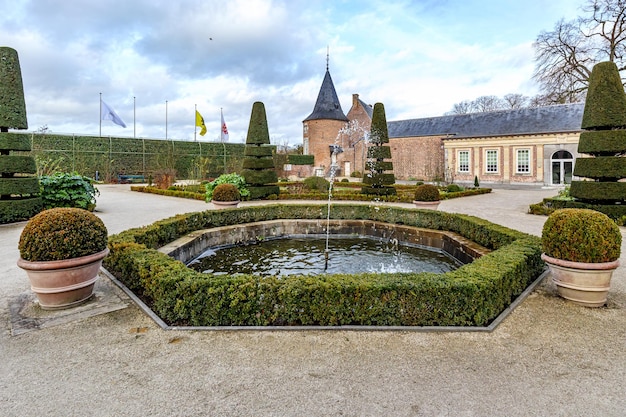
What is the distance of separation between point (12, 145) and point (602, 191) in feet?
47.0

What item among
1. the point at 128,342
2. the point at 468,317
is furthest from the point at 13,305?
the point at 468,317

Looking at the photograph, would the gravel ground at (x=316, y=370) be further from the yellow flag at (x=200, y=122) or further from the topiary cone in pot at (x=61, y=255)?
the yellow flag at (x=200, y=122)

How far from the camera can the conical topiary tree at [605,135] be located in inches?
340

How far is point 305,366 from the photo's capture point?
8.52ft

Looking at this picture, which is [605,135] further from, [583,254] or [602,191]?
[583,254]

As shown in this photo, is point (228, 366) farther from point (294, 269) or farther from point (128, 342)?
point (294, 269)

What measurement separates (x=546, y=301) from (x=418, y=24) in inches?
202

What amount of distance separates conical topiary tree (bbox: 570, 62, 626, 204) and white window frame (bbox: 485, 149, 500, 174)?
16107mm

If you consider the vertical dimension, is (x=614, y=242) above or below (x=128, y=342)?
above

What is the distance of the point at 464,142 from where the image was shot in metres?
25.8

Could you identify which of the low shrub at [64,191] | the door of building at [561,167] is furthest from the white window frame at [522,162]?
the low shrub at [64,191]

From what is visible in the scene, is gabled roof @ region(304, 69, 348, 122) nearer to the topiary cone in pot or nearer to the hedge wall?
the hedge wall

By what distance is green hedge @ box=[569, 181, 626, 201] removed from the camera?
8.73m

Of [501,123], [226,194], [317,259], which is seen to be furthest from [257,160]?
[501,123]
